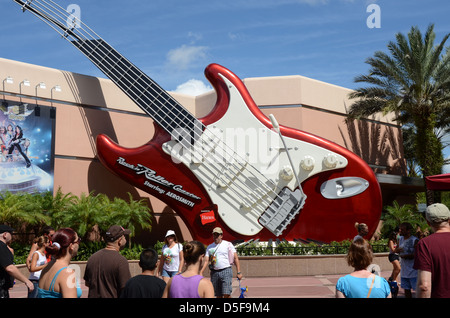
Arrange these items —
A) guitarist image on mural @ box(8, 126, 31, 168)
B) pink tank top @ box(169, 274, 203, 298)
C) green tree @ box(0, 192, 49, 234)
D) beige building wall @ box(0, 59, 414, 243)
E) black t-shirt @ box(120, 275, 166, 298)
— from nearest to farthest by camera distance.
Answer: pink tank top @ box(169, 274, 203, 298) → black t-shirt @ box(120, 275, 166, 298) → green tree @ box(0, 192, 49, 234) → guitarist image on mural @ box(8, 126, 31, 168) → beige building wall @ box(0, 59, 414, 243)

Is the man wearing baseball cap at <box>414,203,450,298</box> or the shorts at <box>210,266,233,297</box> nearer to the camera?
the man wearing baseball cap at <box>414,203,450,298</box>

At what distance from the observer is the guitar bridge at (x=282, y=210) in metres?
16.3

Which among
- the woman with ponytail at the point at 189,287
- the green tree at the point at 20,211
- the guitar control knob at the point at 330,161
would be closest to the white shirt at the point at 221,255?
the woman with ponytail at the point at 189,287

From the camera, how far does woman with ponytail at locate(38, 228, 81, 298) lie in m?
4.07

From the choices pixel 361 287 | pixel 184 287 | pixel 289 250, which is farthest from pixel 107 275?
pixel 289 250

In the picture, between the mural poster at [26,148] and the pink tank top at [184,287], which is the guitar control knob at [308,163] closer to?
the mural poster at [26,148]

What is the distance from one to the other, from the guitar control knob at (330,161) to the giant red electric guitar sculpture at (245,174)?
34 mm

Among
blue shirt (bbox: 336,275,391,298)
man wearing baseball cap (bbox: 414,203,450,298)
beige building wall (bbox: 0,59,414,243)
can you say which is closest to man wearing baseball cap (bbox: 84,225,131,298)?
blue shirt (bbox: 336,275,391,298)

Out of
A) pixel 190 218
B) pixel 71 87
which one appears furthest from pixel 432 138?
pixel 71 87

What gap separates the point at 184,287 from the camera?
404cm

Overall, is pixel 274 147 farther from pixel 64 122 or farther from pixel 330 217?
pixel 64 122

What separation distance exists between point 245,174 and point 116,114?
706 centimetres

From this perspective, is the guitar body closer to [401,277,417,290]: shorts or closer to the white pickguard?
the white pickguard

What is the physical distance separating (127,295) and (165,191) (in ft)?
41.9
